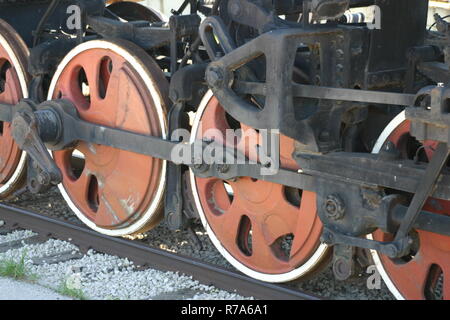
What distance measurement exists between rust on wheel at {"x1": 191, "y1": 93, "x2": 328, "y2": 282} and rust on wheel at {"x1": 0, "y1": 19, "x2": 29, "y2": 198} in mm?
→ 1678

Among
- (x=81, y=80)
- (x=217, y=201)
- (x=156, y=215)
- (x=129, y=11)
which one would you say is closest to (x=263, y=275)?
(x=217, y=201)

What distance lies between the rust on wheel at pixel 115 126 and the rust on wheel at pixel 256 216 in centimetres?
36

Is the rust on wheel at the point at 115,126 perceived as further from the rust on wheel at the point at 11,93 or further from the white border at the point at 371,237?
the white border at the point at 371,237

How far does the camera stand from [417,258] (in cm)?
456

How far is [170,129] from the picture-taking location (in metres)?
5.47

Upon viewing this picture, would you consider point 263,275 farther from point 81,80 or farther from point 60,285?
point 81,80

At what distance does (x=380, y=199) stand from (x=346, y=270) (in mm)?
449

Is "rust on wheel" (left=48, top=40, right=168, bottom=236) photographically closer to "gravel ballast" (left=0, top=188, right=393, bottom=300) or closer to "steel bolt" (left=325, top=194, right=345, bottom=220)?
"gravel ballast" (left=0, top=188, right=393, bottom=300)

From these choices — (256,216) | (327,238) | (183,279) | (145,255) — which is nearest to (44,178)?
A: (145,255)

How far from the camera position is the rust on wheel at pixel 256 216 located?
16.1 ft

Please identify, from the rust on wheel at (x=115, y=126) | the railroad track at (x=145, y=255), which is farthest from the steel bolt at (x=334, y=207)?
the rust on wheel at (x=115, y=126)

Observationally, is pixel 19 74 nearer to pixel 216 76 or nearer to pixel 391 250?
pixel 216 76

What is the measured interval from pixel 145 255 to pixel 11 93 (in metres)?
1.72

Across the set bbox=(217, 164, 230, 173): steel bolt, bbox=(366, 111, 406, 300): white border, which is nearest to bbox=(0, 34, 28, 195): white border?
bbox=(217, 164, 230, 173): steel bolt
